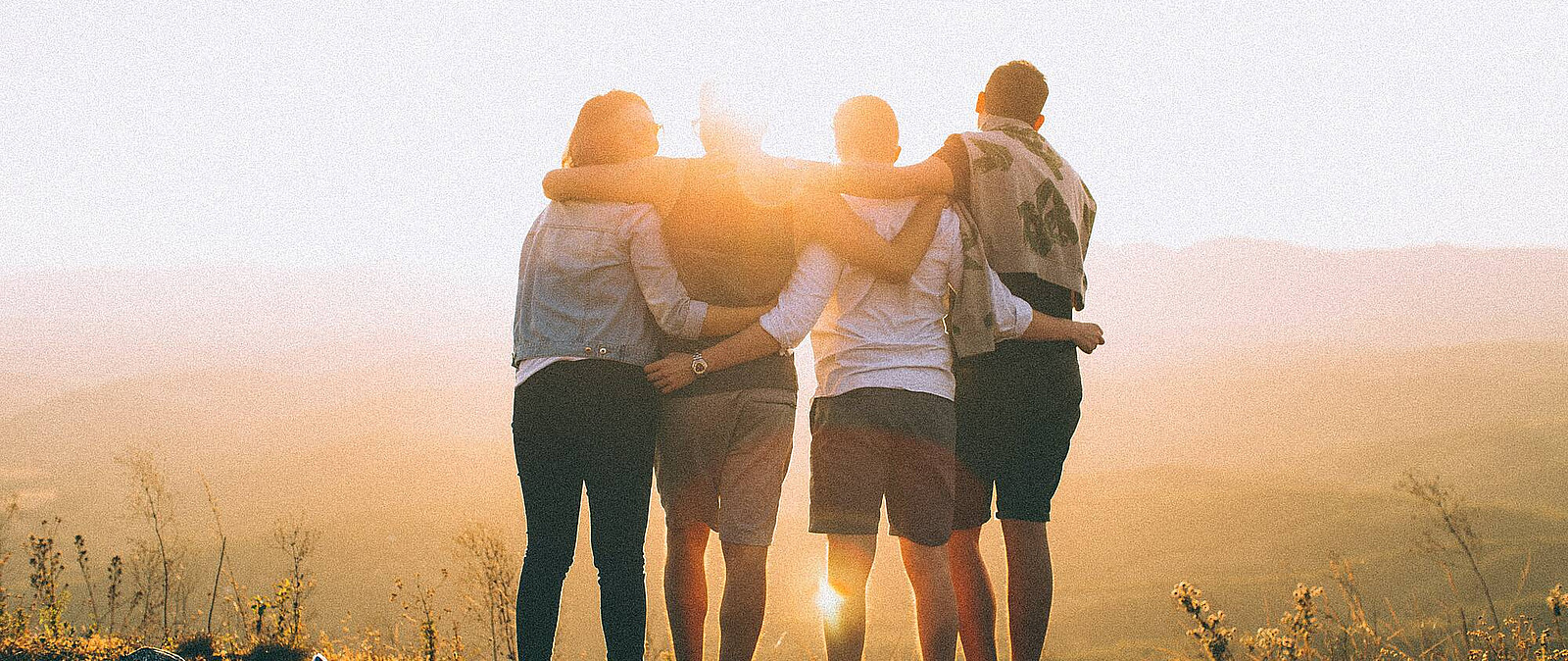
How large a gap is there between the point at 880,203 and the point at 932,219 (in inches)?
7.3

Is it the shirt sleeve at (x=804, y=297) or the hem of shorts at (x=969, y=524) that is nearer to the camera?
the shirt sleeve at (x=804, y=297)

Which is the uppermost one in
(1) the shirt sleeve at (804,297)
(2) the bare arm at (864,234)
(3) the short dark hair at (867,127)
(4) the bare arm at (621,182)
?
(3) the short dark hair at (867,127)

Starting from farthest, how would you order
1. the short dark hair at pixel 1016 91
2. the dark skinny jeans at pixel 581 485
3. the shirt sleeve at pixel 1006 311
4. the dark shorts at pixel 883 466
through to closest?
the short dark hair at pixel 1016 91, the shirt sleeve at pixel 1006 311, the dark shorts at pixel 883 466, the dark skinny jeans at pixel 581 485

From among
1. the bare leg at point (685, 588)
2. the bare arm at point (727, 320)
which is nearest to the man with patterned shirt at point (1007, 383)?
the bare arm at point (727, 320)

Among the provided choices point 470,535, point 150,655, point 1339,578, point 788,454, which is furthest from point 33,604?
point 1339,578

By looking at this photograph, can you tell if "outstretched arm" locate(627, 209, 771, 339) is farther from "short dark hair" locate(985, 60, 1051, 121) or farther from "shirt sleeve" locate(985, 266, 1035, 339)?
"short dark hair" locate(985, 60, 1051, 121)

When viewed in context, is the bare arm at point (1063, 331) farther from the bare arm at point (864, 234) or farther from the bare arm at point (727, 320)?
the bare arm at point (727, 320)

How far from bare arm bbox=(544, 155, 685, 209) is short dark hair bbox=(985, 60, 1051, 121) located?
1261 mm

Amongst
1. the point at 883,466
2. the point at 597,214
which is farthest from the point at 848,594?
the point at 597,214

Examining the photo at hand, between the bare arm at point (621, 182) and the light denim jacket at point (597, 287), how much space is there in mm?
40

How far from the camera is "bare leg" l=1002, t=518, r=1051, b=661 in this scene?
3.21 m

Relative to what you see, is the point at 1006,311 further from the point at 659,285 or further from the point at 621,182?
the point at 621,182

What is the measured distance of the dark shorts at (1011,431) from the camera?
320 cm

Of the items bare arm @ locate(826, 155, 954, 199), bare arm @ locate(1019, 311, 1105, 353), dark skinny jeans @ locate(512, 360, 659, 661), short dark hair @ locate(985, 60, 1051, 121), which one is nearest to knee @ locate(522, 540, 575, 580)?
dark skinny jeans @ locate(512, 360, 659, 661)
